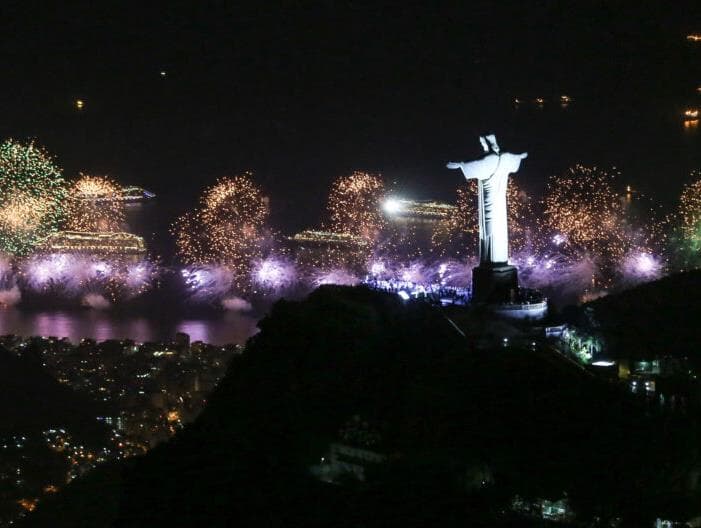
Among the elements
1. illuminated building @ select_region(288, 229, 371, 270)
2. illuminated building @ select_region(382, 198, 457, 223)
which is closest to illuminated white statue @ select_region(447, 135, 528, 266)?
illuminated building @ select_region(288, 229, 371, 270)

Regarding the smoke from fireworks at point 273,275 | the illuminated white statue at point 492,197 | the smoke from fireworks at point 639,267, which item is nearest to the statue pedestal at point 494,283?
the illuminated white statue at point 492,197

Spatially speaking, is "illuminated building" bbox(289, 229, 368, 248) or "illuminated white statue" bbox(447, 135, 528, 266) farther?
"illuminated building" bbox(289, 229, 368, 248)

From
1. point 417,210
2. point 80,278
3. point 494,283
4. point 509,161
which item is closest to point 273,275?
point 80,278

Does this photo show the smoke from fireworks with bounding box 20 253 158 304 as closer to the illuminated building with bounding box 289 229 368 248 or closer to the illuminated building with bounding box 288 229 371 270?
the illuminated building with bounding box 288 229 371 270

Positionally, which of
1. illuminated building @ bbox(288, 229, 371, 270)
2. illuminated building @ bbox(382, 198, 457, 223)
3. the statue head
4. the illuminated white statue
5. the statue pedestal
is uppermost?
illuminated building @ bbox(382, 198, 457, 223)

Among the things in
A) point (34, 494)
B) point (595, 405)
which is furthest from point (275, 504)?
point (34, 494)

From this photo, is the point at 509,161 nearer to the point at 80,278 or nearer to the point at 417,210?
the point at 80,278
